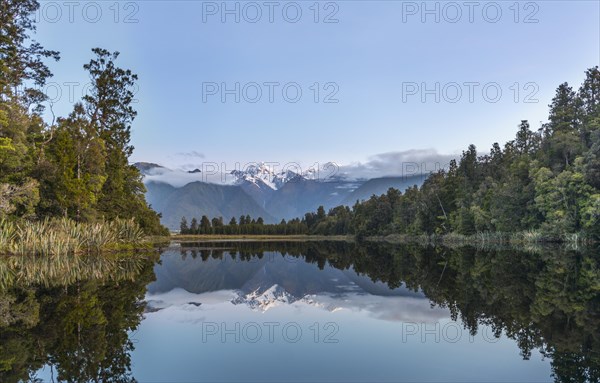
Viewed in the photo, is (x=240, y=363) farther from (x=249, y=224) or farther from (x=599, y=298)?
(x=249, y=224)

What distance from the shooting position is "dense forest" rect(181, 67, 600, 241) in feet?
154

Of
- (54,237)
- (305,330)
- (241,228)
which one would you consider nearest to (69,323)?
(305,330)

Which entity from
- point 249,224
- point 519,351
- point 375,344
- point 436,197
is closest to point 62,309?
point 375,344

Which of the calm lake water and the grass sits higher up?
the grass

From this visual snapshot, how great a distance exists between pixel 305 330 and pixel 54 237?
25.8 meters

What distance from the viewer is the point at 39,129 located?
38344 millimetres

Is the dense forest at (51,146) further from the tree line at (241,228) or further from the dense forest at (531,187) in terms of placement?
the tree line at (241,228)

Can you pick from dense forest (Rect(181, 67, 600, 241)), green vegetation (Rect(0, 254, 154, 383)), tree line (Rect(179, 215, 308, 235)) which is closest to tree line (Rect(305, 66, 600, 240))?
dense forest (Rect(181, 67, 600, 241))

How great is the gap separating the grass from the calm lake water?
37.1ft

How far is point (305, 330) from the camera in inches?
419

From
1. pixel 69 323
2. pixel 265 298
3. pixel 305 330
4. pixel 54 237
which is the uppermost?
pixel 54 237

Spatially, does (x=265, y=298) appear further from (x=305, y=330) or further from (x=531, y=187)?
(x=531, y=187)
